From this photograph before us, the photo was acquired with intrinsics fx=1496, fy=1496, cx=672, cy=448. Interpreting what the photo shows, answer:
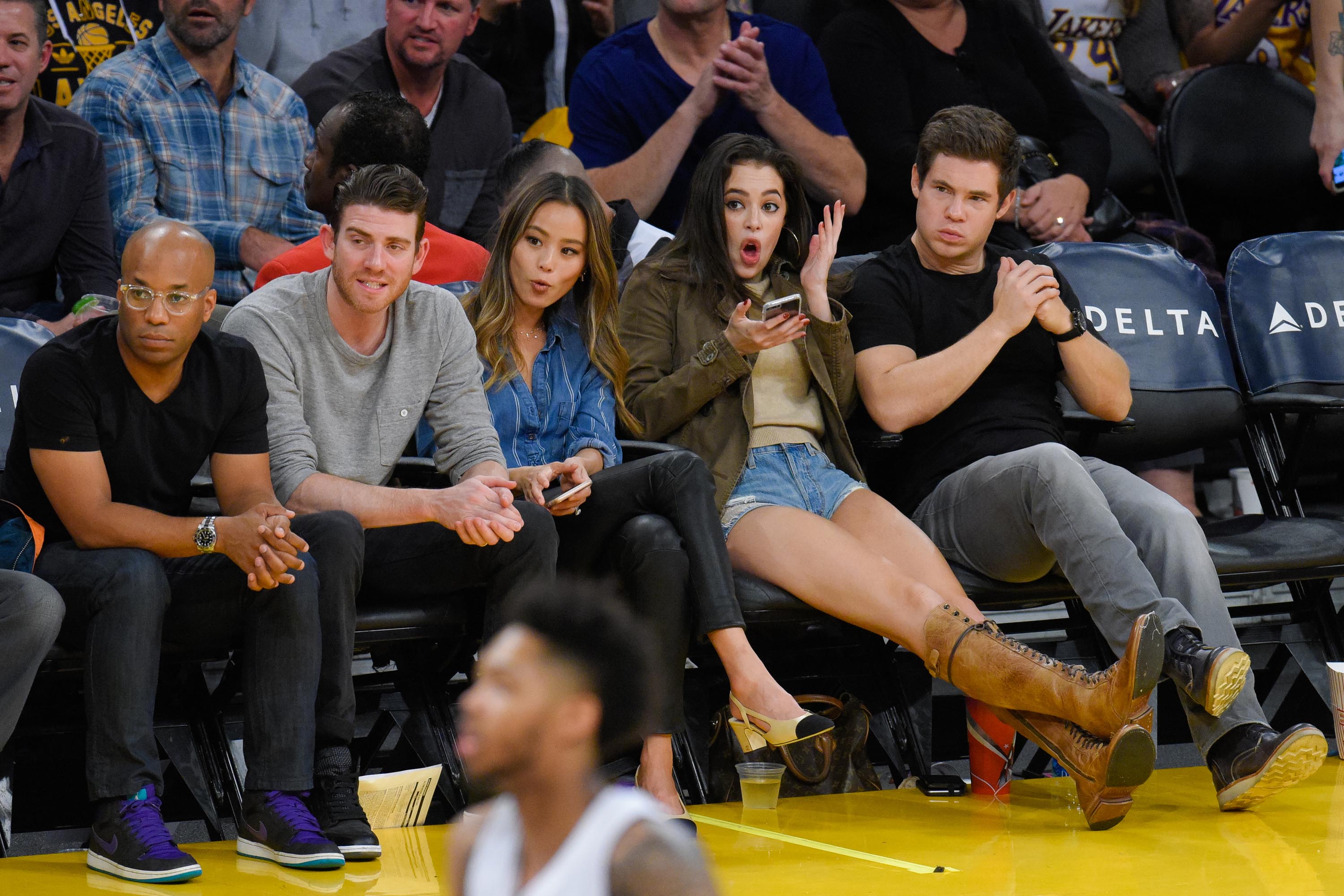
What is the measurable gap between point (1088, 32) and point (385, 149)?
8.71 feet

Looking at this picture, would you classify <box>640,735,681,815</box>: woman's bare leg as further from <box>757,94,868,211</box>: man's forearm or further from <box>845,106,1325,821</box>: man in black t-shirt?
<box>757,94,868,211</box>: man's forearm

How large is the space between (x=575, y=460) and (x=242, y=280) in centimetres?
133

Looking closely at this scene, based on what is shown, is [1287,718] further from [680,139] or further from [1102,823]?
[680,139]

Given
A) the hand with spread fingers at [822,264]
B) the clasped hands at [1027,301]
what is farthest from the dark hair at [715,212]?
the clasped hands at [1027,301]

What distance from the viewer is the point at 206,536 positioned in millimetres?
2455

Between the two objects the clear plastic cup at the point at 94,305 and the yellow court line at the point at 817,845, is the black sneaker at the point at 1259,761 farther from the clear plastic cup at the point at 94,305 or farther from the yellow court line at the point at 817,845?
the clear plastic cup at the point at 94,305

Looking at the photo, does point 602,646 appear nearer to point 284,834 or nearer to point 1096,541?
point 284,834

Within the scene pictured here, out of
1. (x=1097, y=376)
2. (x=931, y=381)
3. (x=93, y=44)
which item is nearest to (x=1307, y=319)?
(x=1097, y=376)

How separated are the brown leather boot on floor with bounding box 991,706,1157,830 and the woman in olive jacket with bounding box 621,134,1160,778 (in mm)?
32

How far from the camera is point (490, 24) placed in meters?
4.59

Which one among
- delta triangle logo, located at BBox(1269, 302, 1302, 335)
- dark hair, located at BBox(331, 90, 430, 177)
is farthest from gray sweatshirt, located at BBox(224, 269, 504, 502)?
delta triangle logo, located at BBox(1269, 302, 1302, 335)

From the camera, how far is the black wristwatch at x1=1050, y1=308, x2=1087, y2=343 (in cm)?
322

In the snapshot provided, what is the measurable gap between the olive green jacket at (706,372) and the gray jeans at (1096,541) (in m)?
0.31

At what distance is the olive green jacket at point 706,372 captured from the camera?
3.09 metres
